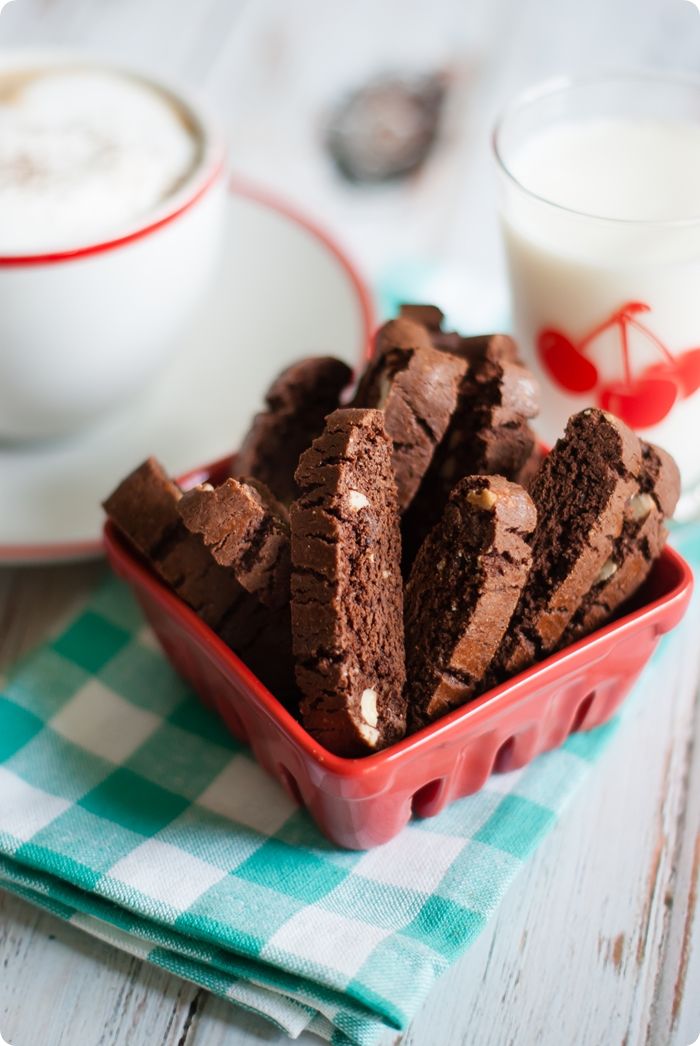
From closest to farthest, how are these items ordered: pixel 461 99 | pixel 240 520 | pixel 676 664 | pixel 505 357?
1. pixel 240 520
2. pixel 505 357
3. pixel 676 664
4. pixel 461 99

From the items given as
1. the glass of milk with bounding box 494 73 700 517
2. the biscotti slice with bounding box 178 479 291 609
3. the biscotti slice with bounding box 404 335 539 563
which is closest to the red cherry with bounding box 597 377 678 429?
the glass of milk with bounding box 494 73 700 517

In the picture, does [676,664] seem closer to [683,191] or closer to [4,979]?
[683,191]

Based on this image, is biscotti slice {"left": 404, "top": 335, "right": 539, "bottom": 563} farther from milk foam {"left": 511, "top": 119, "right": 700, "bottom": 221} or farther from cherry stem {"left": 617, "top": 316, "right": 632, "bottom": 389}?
milk foam {"left": 511, "top": 119, "right": 700, "bottom": 221}

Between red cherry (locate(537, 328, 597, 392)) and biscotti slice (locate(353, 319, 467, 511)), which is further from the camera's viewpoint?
red cherry (locate(537, 328, 597, 392))

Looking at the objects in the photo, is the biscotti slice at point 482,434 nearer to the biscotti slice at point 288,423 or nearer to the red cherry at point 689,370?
the biscotti slice at point 288,423

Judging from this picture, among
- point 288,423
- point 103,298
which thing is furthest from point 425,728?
point 103,298

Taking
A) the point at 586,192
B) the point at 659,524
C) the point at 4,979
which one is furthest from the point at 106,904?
the point at 586,192

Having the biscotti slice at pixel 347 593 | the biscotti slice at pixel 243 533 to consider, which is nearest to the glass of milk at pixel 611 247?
the biscotti slice at pixel 347 593

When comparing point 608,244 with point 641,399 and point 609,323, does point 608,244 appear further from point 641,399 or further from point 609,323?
point 641,399
